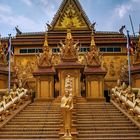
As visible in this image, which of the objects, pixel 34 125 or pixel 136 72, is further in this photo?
pixel 136 72

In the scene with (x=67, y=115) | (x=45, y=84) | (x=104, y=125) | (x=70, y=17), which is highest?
(x=70, y=17)

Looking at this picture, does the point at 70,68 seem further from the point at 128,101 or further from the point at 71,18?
the point at 71,18

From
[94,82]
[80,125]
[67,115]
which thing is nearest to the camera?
[67,115]

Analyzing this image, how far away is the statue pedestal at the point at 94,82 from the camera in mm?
27984

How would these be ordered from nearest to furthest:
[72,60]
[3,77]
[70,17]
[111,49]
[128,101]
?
[128,101], [72,60], [3,77], [111,49], [70,17]

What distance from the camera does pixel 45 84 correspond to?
28703mm

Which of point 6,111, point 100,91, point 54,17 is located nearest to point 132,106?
point 6,111

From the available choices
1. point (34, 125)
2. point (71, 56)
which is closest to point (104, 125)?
point (34, 125)

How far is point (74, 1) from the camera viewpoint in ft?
161

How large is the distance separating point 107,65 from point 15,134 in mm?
26391

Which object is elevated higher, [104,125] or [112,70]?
[112,70]

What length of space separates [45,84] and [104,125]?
→ 11.7 metres

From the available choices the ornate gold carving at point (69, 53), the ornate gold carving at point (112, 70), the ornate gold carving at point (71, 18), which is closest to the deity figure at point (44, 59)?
the ornate gold carving at point (69, 53)

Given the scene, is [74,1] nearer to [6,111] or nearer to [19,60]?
[19,60]
